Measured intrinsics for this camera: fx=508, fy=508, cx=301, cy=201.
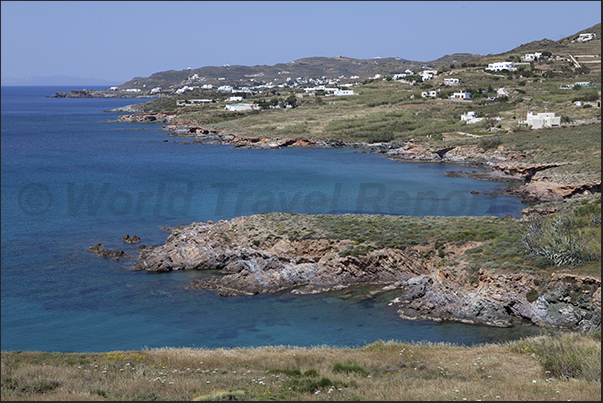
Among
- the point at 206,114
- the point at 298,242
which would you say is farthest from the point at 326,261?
the point at 206,114

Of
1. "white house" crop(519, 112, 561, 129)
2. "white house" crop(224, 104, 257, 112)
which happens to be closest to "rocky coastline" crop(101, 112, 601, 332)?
"white house" crop(519, 112, 561, 129)

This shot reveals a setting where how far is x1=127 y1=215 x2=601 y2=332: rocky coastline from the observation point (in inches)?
794

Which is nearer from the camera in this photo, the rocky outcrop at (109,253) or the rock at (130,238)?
the rocky outcrop at (109,253)

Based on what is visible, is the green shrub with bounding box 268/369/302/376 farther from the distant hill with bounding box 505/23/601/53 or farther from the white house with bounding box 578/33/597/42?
the white house with bounding box 578/33/597/42

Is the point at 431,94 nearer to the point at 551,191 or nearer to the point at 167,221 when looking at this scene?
the point at 551,191

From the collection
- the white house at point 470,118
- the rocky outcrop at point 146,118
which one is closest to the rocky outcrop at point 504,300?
the white house at point 470,118

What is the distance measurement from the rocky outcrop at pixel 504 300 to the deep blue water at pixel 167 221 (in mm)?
850

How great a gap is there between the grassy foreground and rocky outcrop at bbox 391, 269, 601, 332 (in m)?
3.33

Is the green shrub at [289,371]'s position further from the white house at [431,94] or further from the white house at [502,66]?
the white house at [502,66]

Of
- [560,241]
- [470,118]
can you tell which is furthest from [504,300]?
[470,118]

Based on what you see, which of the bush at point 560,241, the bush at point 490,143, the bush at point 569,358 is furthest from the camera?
the bush at point 490,143

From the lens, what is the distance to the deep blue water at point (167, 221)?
68.0 ft

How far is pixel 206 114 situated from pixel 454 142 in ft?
207

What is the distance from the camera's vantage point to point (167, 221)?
1487 inches
